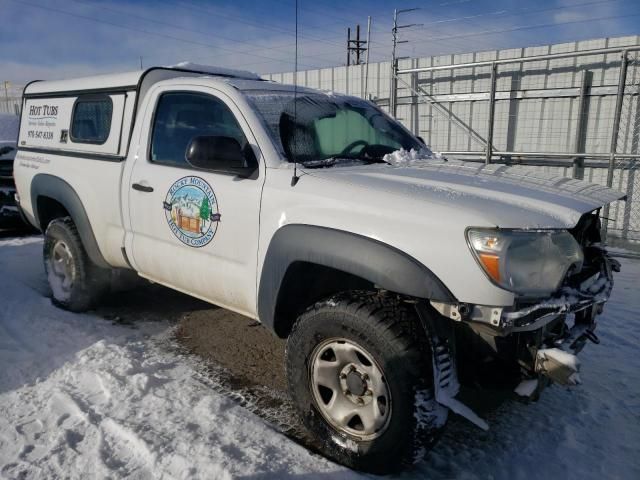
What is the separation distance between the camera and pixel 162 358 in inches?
145

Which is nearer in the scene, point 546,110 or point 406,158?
point 406,158

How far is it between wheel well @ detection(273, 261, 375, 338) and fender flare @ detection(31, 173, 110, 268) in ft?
6.58

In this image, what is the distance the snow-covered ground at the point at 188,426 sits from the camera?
2.48 metres

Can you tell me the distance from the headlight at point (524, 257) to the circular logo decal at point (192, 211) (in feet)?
5.20

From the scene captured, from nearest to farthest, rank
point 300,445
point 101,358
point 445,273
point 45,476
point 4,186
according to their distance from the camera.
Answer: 1. point 445,273
2. point 45,476
3. point 300,445
4. point 101,358
5. point 4,186

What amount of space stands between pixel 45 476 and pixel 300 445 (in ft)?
3.95

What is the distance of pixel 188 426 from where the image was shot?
277 cm

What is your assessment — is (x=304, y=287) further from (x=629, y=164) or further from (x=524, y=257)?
(x=629, y=164)

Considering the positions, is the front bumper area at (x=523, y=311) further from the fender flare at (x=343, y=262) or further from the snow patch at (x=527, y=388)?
the snow patch at (x=527, y=388)

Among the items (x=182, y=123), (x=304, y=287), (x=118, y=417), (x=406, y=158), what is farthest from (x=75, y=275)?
(x=406, y=158)

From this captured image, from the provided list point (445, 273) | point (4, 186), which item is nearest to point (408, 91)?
point (4, 186)

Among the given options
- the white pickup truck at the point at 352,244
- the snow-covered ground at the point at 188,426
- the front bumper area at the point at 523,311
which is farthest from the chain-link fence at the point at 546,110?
the front bumper area at the point at 523,311

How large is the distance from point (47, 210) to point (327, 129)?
3023 millimetres

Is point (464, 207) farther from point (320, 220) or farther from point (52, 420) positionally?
point (52, 420)
